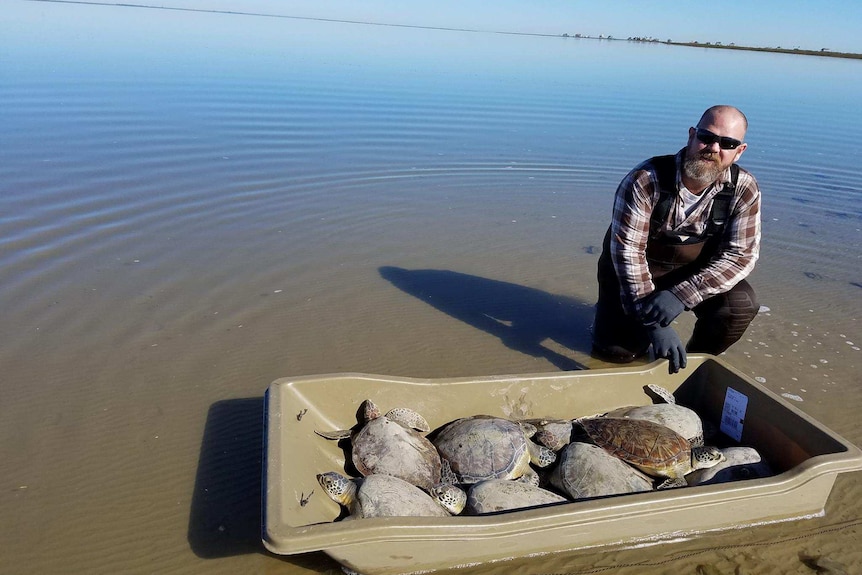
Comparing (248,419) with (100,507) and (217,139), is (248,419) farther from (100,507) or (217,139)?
(217,139)

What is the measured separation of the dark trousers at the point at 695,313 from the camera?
5.04m

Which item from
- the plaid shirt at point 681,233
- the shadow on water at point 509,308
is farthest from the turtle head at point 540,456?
the shadow on water at point 509,308

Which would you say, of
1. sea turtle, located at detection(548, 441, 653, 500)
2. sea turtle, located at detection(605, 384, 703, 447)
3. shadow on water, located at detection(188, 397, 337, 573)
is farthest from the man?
shadow on water, located at detection(188, 397, 337, 573)

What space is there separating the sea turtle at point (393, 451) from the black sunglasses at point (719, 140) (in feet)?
9.14

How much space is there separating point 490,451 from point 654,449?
1.00 metres

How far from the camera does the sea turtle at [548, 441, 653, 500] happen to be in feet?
11.6

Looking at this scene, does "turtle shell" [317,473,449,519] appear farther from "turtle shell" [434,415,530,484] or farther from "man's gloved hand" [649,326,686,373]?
"man's gloved hand" [649,326,686,373]

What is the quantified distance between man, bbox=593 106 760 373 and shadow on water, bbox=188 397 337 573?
9.35 ft

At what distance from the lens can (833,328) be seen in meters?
6.41

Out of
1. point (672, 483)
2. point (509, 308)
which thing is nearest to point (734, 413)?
point (672, 483)

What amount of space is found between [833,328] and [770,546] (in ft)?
12.2

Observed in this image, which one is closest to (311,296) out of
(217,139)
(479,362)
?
(479,362)

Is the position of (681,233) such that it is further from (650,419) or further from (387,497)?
(387,497)

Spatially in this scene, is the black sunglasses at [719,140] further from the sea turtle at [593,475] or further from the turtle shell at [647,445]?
the sea turtle at [593,475]
